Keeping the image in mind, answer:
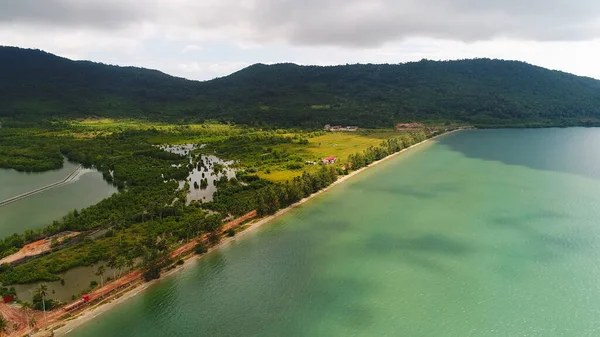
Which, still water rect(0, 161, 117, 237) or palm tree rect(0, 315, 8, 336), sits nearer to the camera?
palm tree rect(0, 315, 8, 336)

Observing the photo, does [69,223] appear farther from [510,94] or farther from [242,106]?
[510,94]

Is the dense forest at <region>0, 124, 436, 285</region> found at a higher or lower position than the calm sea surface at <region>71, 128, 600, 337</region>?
higher

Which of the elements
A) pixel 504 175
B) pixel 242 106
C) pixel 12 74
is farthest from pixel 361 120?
pixel 12 74

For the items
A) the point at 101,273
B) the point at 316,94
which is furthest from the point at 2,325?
the point at 316,94

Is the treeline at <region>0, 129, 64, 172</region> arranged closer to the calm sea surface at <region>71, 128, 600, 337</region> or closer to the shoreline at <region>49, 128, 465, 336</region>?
the shoreline at <region>49, 128, 465, 336</region>

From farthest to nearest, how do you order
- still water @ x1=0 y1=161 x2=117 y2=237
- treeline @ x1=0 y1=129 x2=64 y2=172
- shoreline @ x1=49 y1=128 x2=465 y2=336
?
1. treeline @ x1=0 y1=129 x2=64 y2=172
2. still water @ x1=0 y1=161 x2=117 y2=237
3. shoreline @ x1=49 y1=128 x2=465 y2=336

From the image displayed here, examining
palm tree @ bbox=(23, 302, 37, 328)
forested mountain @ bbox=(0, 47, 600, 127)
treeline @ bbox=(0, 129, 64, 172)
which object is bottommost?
palm tree @ bbox=(23, 302, 37, 328)

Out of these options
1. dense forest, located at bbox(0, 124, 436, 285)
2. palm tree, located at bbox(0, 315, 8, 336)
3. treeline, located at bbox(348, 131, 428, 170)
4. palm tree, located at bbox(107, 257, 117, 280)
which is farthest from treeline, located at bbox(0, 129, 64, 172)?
treeline, located at bbox(348, 131, 428, 170)

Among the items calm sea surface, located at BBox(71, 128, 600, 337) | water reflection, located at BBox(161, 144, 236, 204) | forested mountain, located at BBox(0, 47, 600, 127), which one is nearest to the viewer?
calm sea surface, located at BBox(71, 128, 600, 337)
